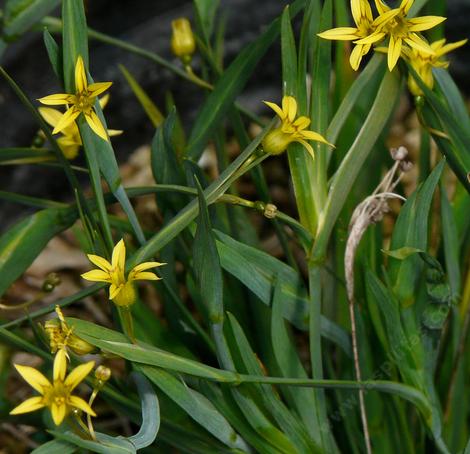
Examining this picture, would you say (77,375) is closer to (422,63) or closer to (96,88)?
(96,88)

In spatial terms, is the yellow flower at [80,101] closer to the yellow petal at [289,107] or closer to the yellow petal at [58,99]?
the yellow petal at [58,99]

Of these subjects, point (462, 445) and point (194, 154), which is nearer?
point (194, 154)

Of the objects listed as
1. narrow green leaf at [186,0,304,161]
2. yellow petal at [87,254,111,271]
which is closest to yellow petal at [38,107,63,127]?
narrow green leaf at [186,0,304,161]

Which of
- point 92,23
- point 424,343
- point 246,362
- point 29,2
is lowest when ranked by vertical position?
point 246,362

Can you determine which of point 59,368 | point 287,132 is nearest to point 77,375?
point 59,368

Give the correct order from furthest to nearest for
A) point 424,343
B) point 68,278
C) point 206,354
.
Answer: point 68,278
point 206,354
point 424,343

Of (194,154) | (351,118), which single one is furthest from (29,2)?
(351,118)

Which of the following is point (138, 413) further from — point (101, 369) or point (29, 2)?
point (29, 2)
